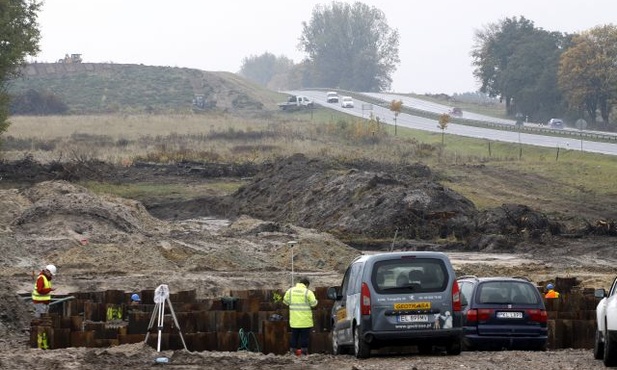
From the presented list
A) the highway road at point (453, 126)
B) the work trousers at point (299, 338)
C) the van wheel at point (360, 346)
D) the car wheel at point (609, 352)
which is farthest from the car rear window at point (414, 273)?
the highway road at point (453, 126)

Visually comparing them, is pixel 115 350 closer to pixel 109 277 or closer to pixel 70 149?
pixel 109 277

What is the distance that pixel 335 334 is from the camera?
65.1 feet

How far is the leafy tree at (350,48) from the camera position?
19225 cm

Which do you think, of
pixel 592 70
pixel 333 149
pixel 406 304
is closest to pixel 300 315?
pixel 406 304

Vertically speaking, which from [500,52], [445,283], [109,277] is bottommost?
[109,277]

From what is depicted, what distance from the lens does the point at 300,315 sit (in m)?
19.9

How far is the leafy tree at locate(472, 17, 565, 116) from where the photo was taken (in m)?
122

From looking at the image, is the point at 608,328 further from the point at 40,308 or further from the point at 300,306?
the point at 40,308

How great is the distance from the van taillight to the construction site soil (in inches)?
154

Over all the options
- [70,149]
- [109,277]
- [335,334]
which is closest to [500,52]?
[70,149]

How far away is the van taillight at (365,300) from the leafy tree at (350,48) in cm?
17307

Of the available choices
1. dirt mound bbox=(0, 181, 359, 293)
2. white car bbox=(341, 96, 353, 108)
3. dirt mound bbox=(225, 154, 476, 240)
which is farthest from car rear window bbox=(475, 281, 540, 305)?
white car bbox=(341, 96, 353, 108)

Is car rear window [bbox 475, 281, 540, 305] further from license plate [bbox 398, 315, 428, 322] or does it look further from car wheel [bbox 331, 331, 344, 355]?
license plate [bbox 398, 315, 428, 322]

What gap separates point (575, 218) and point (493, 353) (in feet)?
122
